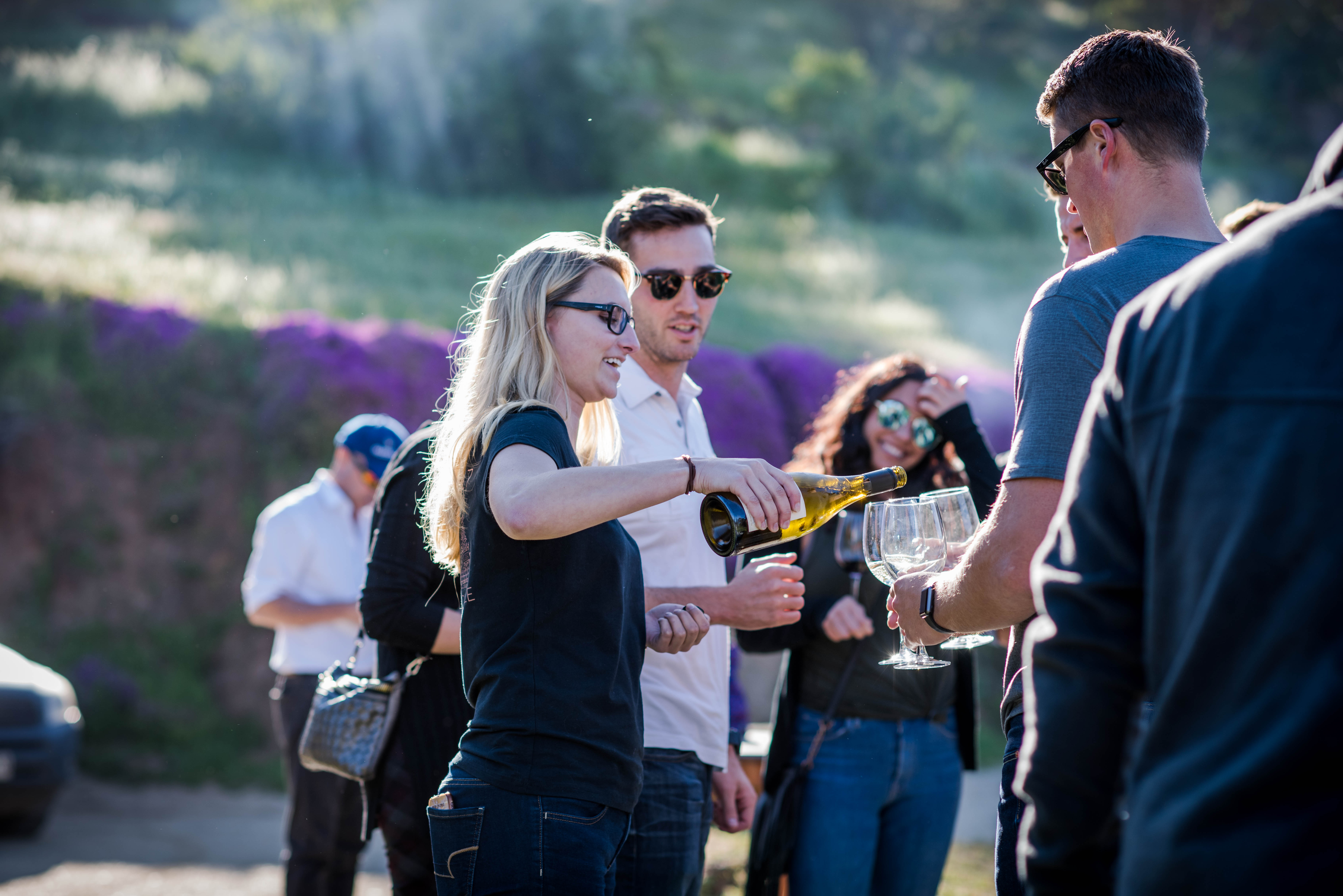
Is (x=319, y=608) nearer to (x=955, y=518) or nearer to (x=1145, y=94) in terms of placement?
(x=955, y=518)

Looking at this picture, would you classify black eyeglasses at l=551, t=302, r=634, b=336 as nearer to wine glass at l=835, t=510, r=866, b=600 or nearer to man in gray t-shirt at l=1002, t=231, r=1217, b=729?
man in gray t-shirt at l=1002, t=231, r=1217, b=729

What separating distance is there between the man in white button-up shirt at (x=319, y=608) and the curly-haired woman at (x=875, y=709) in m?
1.64

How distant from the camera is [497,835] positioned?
76.8 inches

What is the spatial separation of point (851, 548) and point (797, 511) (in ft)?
4.67

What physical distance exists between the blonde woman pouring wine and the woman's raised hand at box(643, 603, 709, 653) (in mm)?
124

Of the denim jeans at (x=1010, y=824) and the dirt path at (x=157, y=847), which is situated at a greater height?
the denim jeans at (x=1010, y=824)

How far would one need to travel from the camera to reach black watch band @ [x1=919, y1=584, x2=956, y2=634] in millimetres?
2104

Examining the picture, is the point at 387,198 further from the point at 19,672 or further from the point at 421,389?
the point at 19,672

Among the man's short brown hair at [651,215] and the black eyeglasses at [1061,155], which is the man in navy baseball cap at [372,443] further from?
the black eyeglasses at [1061,155]

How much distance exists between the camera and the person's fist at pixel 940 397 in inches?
137

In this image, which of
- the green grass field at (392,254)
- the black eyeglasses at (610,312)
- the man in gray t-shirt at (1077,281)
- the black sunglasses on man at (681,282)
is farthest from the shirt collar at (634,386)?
the green grass field at (392,254)

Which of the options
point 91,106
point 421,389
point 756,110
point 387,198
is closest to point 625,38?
point 387,198

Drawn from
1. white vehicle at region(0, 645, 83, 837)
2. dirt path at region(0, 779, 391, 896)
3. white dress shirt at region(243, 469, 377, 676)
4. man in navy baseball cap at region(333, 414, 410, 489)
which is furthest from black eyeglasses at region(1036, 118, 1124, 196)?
white vehicle at region(0, 645, 83, 837)

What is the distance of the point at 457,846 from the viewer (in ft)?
6.50
